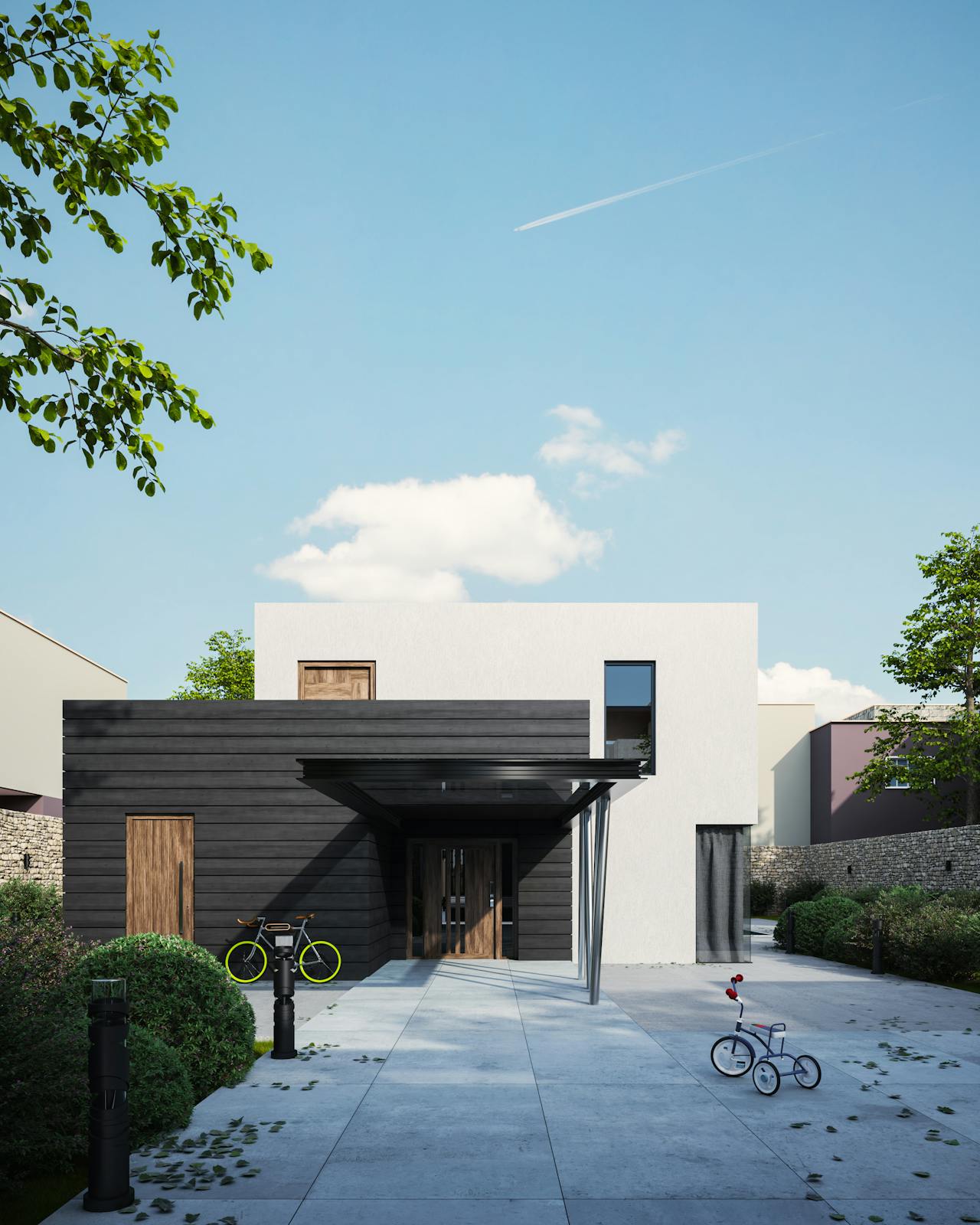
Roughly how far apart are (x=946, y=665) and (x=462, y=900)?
49.4 feet

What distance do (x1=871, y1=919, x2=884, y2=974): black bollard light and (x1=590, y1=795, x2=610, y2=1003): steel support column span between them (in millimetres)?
6146

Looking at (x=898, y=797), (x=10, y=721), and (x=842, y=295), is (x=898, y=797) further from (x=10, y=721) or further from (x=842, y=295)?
(x=10, y=721)

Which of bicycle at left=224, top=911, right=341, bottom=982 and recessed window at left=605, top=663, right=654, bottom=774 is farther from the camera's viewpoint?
recessed window at left=605, top=663, right=654, bottom=774

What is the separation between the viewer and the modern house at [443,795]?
14.9 metres

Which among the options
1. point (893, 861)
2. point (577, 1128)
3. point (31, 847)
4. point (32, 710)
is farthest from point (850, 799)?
point (577, 1128)

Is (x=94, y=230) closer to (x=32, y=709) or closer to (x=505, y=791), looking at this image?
(x=505, y=791)

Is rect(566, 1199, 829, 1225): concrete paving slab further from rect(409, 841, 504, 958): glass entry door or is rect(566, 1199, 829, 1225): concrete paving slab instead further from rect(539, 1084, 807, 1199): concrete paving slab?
rect(409, 841, 504, 958): glass entry door

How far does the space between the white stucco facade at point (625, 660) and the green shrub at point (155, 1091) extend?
37.3ft

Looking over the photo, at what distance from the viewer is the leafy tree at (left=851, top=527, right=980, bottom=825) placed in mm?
25719

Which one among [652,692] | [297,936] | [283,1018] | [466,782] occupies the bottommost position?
[297,936]

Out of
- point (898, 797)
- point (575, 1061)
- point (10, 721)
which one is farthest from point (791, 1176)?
point (898, 797)

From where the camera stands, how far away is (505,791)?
1297 centimetres

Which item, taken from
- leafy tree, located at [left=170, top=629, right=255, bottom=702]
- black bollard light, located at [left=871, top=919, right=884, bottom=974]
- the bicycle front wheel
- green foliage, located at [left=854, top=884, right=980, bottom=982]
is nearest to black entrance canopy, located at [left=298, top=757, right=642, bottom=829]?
the bicycle front wheel

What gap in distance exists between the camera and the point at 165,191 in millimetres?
7512
